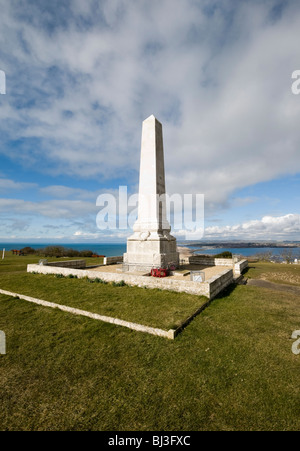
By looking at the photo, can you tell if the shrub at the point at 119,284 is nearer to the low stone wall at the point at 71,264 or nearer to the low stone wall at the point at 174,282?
the low stone wall at the point at 174,282

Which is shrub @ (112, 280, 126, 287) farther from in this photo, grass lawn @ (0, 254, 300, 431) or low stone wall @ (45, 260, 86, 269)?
low stone wall @ (45, 260, 86, 269)

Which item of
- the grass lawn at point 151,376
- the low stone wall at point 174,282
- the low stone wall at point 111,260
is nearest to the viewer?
the grass lawn at point 151,376

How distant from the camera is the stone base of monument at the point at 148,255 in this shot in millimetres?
14078

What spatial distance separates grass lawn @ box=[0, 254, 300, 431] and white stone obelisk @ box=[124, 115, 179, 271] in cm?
769

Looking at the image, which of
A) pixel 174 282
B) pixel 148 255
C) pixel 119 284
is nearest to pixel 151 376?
pixel 174 282

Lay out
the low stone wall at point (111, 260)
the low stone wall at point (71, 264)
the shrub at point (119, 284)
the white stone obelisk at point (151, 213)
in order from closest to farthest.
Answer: the shrub at point (119, 284) < the white stone obelisk at point (151, 213) < the low stone wall at point (71, 264) < the low stone wall at point (111, 260)

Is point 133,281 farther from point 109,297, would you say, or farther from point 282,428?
point 282,428

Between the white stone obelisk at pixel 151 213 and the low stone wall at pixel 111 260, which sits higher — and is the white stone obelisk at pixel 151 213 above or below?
above

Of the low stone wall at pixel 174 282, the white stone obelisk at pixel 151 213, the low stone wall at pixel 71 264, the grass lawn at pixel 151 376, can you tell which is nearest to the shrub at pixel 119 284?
the low stone wall at pixel 174 282

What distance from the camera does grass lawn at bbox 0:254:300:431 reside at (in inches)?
134

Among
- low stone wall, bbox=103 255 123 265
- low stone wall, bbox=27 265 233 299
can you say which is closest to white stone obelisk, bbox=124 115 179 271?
low stone wall, bbox=27 265 233 299

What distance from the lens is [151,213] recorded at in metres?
15.3

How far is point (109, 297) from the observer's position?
887cm

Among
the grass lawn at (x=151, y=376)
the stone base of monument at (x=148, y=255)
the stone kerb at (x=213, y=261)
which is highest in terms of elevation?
the stone base of monument at (x=148, y=255)
